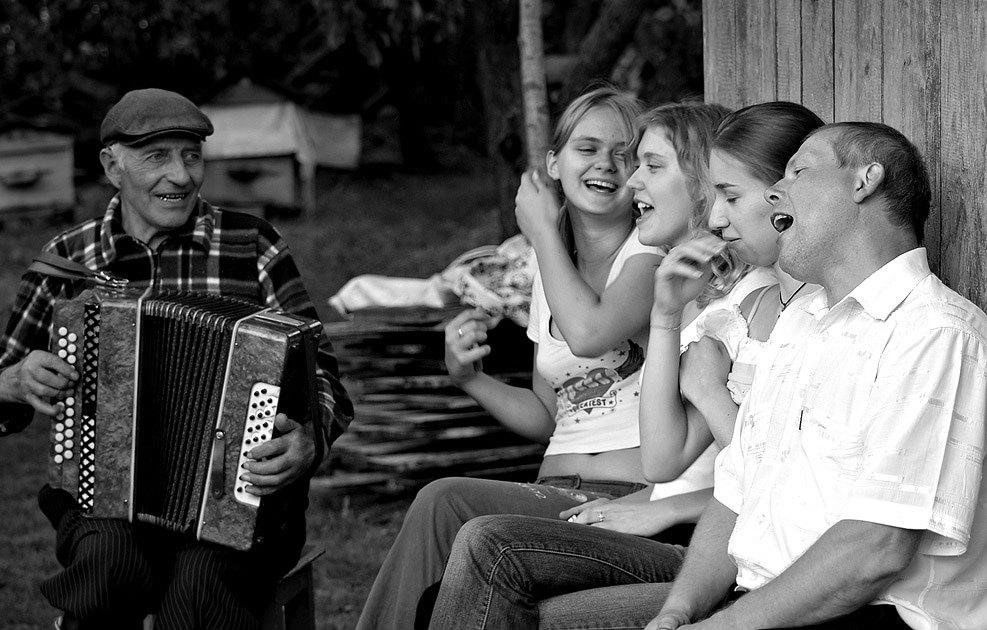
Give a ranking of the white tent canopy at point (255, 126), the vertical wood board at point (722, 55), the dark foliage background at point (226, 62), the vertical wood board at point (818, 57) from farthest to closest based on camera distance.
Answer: the white tent canopy at point (255, 126) → the dark foliage background at point (226, 62) → the vertical wood board at point (722, 55) → the vertical wood board at point (818, 57)

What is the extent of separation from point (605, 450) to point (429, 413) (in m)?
2.80

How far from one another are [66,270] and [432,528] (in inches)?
50.7

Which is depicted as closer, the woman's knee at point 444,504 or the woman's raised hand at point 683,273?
the woman's raised hand at point 683,273

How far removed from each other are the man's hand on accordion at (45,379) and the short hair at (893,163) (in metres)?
2.02

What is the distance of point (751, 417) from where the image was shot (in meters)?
2.44

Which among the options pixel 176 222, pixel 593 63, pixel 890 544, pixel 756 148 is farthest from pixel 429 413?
pixel 890 544

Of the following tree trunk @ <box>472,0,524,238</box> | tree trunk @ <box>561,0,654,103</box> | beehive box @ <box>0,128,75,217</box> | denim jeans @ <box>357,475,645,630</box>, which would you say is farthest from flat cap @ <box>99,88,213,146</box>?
beehive box @ <box>0,128,75,217</box>

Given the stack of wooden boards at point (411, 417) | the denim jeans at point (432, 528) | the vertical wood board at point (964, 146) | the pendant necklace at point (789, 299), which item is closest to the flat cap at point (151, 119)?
the denim jeans at point (432, 528)

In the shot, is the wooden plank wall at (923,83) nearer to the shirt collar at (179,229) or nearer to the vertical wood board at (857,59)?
the vertical wood board at (857,59)

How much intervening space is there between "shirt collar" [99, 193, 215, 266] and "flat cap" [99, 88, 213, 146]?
21 centimetres

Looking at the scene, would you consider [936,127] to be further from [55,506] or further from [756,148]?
[55,506]

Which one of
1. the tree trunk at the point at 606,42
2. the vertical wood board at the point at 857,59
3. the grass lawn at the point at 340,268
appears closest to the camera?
the vertical wood board at the point at 857,59

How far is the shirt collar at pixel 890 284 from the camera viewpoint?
2.14m

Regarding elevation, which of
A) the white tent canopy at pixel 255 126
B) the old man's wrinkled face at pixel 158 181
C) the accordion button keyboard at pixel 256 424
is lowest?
the white tent canopy at pixel 255 126
